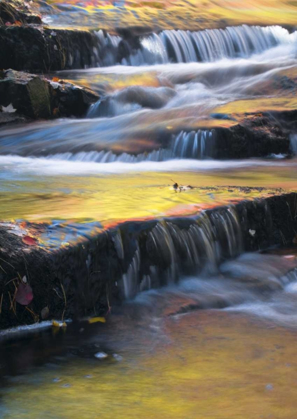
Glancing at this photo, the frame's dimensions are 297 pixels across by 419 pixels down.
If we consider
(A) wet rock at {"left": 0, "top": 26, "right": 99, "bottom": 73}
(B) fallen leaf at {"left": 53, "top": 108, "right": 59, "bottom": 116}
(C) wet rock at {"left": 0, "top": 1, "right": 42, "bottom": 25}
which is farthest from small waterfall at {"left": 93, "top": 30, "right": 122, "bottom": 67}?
(B) fallen leaf at {"left": 53, "top": 108, "right": 59, "bottom": 116}

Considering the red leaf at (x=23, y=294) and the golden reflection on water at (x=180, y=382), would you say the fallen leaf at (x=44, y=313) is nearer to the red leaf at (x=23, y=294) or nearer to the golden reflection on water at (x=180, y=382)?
the red leaf at (x=23, y=294)

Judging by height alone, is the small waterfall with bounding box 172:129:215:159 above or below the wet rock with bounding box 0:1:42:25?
below

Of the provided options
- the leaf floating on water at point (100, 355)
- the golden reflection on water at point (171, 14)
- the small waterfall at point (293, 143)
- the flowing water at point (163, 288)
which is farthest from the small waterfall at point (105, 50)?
the leaf floating on water at point (100, 355)

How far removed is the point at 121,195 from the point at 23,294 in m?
2.07

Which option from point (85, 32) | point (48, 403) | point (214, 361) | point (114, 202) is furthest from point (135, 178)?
point (85, 32)

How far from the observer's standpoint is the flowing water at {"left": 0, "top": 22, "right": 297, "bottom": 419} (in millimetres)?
3328

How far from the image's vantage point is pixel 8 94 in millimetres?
11742

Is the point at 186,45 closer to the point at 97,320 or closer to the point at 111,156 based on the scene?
the point at 111,156

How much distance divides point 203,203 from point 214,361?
202 cm

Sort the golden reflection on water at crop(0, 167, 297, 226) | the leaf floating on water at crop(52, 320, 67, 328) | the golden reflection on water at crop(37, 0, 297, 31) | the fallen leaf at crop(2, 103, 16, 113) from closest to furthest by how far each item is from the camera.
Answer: the leaf floating on water at crop(52, 320, 67, 328)
the golden reflection on water at crop(0, 167, 297, 226)
the fallen leaf at crop(2, 103, 16, 113)
the golden reflection on water at crop(37, 0, 297, 31)

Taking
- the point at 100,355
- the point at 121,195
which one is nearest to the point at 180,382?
the point at 100,355

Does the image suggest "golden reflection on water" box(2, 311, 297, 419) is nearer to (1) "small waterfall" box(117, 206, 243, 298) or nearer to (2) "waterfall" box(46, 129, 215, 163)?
(1) "small waterfall" box(117, 206, 243, 298)

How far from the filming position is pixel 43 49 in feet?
43.8

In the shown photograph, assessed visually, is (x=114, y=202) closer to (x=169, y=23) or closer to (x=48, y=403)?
(x=48, y=403)
